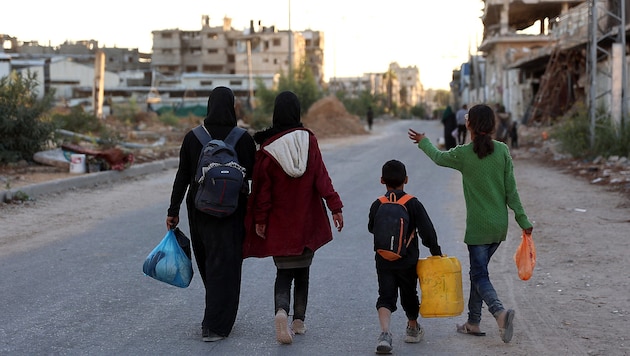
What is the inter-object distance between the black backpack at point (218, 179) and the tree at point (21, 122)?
12.7 meters

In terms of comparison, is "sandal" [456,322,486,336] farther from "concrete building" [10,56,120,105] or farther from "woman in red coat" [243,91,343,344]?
"concrete building" [10,56,120,105]

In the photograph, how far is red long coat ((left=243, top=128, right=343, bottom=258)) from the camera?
5.45 meters

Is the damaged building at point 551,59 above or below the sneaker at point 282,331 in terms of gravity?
above

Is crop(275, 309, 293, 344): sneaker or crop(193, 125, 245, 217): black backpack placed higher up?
crop(193, 125, 245, 217): black backpack

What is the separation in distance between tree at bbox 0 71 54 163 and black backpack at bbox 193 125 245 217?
1266cm

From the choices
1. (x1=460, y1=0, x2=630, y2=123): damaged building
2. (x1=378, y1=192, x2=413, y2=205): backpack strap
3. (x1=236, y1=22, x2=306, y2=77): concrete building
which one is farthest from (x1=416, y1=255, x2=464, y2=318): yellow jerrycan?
(x1=236, y1=22, x2=306, y2=77): concrete building

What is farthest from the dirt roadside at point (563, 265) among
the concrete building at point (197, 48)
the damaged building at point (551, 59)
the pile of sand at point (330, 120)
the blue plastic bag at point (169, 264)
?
the concrete building at point (197, 48)

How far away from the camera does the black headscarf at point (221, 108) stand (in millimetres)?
5461

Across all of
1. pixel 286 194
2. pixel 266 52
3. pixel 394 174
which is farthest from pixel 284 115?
pixel 266 52

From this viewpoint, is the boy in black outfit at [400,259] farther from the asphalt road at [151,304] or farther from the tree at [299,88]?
the tree at [299,88]

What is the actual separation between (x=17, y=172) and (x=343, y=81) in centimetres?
16893

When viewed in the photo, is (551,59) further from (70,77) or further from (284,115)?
(70,77)

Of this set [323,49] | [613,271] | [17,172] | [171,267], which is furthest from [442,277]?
[323,49]

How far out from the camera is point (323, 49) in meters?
134
